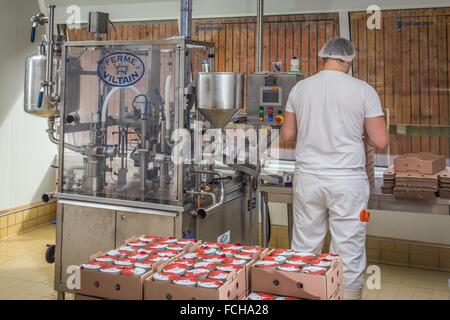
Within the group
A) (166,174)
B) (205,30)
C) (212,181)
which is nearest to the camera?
(166,174)

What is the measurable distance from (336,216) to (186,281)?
4.72 feet

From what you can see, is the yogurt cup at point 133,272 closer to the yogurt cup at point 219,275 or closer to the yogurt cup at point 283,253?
the yogurt cup at point 219,275

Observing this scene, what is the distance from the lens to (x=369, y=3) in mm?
3629

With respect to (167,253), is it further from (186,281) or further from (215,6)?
(215,6)

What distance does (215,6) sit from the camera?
4.10m

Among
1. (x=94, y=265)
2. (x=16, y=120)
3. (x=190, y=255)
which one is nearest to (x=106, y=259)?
(x=94, y=265)

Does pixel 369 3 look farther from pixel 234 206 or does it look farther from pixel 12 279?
pixel 12 279

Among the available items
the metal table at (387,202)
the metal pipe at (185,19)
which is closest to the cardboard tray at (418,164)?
the metal table at (387,202)

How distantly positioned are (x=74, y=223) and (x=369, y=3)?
2619 mm

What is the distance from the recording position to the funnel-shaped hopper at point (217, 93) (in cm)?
280

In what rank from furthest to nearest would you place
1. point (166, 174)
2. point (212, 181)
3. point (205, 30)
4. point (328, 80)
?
point (205, 30), point (212, 181), point (166, 174), point (328, 80)

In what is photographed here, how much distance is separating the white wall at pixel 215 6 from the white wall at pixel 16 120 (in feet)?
1.31
